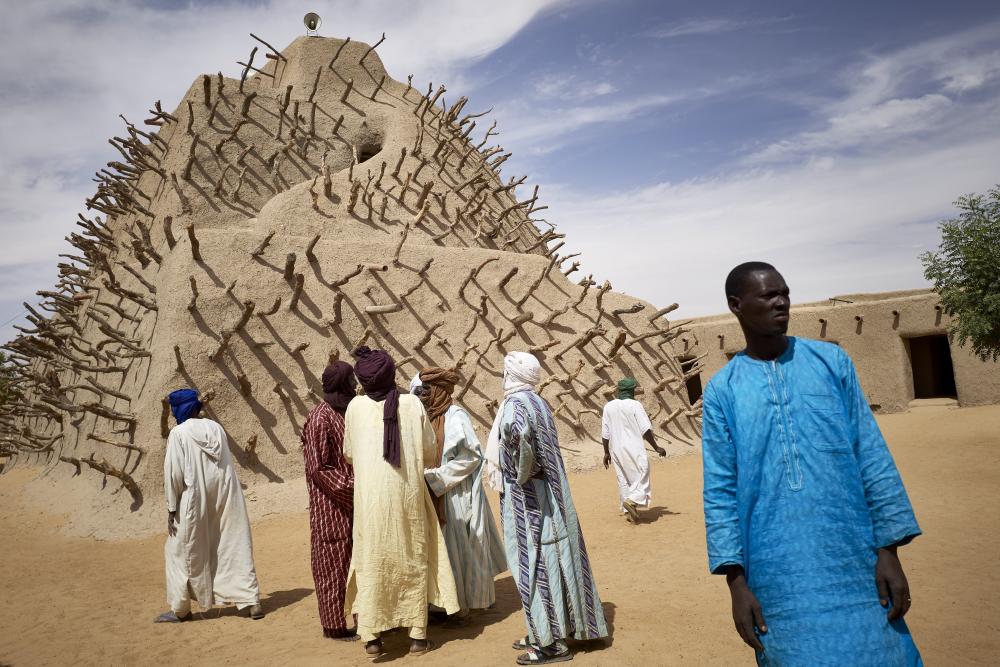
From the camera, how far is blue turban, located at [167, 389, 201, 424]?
5547 mm

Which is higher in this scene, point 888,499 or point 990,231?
point 990,231

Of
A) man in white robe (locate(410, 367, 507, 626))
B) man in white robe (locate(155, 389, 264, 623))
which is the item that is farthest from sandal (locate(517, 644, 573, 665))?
man in white robe (locate(155, 389, 264, 623))

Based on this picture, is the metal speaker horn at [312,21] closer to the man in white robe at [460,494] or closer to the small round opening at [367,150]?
the small round opening at [367,150]

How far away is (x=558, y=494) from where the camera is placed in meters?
4.11

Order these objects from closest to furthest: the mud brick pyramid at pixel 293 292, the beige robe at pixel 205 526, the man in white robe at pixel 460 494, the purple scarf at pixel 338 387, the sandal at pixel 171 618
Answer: the man in white robe at pixel 460 494, the purple scarf at pixel 338 387, the beige robe at pixel 205 526, the sandal at pixel 171 618, the mud brick pyramid at pixel 293 292

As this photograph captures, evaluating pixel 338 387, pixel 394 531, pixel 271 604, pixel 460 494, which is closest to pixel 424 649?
pixel 394 531

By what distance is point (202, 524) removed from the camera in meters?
5.48

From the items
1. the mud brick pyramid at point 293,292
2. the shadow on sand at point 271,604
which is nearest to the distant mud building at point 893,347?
the mud brick pyramid at point 293,292

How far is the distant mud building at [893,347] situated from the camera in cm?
1534

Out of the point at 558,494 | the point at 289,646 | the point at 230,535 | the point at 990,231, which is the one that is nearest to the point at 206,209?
the point at 230,535

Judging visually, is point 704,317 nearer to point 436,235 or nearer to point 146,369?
point 436,235

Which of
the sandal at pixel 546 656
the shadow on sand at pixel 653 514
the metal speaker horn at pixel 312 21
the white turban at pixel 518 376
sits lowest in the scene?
the shadow on sand at pixel 653 514

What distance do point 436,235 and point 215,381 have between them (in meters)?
6.73

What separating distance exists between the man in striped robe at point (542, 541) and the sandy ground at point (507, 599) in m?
0.23
